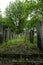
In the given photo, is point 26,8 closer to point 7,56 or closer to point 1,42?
point 1,42

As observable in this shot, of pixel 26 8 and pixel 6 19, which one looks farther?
pixel 6 19

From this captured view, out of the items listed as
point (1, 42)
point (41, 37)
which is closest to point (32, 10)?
point (1, 42)

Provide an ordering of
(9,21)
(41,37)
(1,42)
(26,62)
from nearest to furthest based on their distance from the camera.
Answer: (26,62) → (41,37) → (1,42) → (9,21)

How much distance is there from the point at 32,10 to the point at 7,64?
627 inches

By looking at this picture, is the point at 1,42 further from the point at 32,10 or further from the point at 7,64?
the point at 32,10

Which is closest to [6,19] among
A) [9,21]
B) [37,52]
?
[9,21]

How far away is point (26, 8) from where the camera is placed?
21531 millimetres

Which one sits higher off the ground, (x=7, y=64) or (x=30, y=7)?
(x=30, y=7)

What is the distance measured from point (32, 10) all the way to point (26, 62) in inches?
631

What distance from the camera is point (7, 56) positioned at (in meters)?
8.38

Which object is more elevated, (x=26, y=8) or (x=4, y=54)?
(x=26, y=8)

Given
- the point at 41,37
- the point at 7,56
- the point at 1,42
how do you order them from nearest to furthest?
the point at 7,56 < the point at 41,37 < the point at 1,42

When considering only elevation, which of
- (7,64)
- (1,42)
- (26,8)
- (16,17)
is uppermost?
(16,17)

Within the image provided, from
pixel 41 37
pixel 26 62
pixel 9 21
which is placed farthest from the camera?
pixel 9 21
